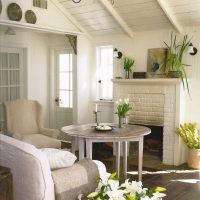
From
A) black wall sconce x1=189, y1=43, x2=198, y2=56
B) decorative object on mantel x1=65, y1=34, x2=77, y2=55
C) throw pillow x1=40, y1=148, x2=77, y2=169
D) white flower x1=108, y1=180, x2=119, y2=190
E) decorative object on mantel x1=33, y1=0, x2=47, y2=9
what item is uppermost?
decorative object on mantel x1=33, y1=0, x2=47, y2=9

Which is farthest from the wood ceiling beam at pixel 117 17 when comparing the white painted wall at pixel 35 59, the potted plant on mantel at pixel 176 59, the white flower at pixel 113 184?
the white flower at pixel 113 184

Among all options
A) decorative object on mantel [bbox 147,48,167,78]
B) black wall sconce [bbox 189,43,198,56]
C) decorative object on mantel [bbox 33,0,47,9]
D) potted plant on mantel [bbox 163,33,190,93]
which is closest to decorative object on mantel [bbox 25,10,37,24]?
decorative object on mantel [bbox 33,0,47,9]

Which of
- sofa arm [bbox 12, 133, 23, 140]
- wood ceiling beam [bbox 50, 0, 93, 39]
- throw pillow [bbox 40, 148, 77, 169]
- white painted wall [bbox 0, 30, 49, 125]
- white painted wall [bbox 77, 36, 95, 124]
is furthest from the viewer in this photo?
white painted wall [bbox 77, 36, 95, 124]

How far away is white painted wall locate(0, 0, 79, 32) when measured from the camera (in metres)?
4.69

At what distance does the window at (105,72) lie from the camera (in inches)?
241

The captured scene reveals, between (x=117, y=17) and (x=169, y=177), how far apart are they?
2.75m

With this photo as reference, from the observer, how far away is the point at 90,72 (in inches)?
248

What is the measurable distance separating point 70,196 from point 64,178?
132mm

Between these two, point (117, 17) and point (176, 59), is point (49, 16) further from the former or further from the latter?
point (176, 59)

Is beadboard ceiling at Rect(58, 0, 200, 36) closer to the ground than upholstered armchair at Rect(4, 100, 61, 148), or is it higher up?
higher up

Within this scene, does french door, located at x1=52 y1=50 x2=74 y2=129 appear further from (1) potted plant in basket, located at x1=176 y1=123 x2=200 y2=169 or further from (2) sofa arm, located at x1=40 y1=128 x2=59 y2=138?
(1) potted plant in basket, located at x1=176 y1=123 x2=200 y2=169

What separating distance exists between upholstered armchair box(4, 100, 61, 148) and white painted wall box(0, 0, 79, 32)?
1318mm

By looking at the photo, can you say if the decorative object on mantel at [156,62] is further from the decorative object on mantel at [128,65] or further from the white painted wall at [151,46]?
the decorative object on mantel at [128,65]

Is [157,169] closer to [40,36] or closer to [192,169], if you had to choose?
[192,169]
